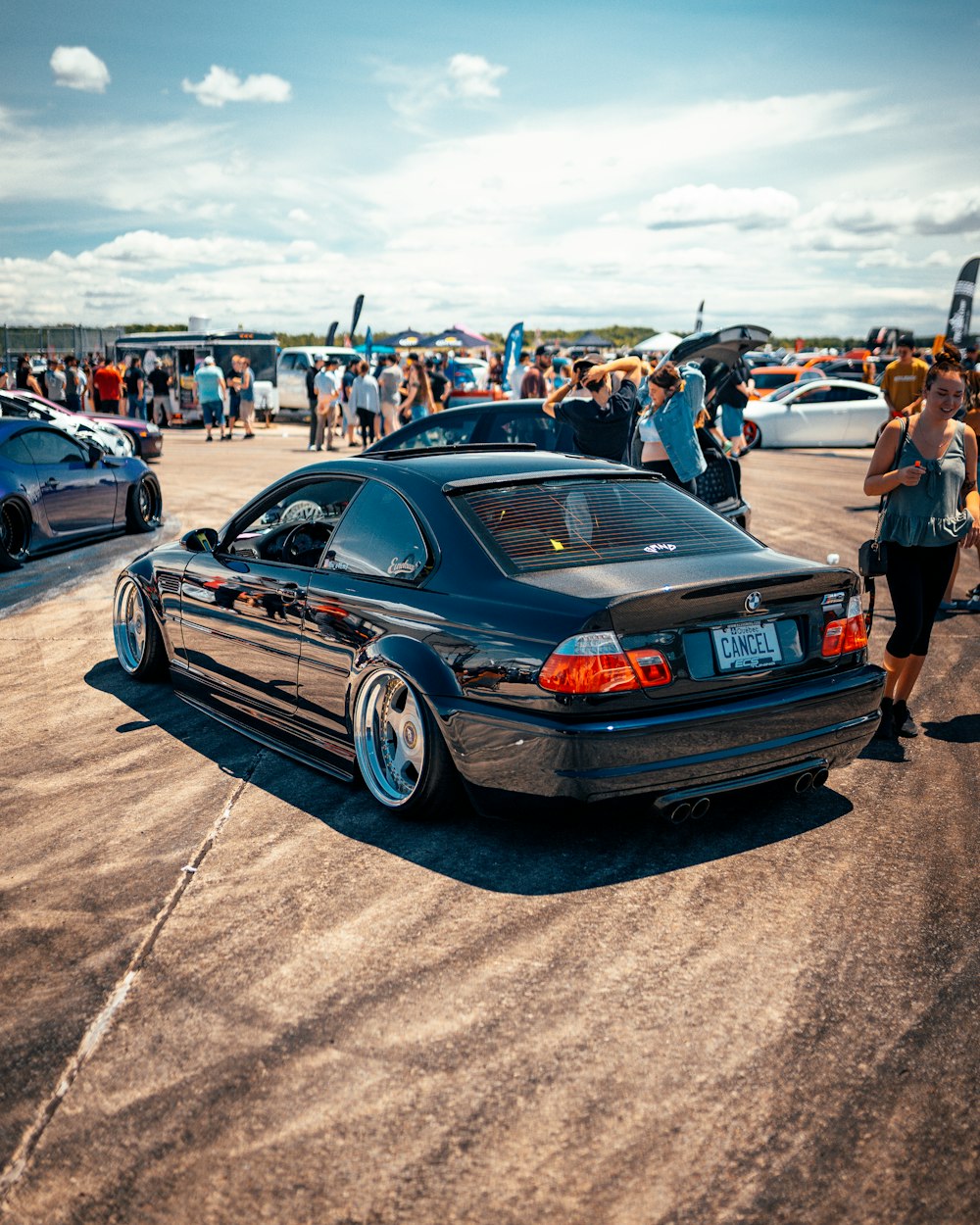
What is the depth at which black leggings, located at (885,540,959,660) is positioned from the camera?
18.3 feet

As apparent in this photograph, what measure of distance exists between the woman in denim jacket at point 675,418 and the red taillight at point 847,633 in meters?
3.89

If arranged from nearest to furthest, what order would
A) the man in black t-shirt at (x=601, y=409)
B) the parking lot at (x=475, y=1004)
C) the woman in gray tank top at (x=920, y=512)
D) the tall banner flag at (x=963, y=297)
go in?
1. the parking lot at (x=475, y=1004)
2. the woman in gray tank top at (x=920, y=512)
3. the man in black t-shirt at (x=601, y=409)
4. the tall banner flag at (x=963, y=297)

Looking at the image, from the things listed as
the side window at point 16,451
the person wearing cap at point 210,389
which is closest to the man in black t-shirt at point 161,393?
the person wearing cap at point 210,389

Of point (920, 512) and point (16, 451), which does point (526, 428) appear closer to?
point (920, 512)

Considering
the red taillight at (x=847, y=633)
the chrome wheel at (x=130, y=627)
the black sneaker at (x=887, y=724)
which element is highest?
the red taillight at (x=847, y=633)

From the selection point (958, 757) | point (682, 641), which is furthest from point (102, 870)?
point (958, 757)

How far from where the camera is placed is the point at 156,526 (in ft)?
42.6

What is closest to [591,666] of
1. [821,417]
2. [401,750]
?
[401,750]

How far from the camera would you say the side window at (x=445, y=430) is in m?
9.86

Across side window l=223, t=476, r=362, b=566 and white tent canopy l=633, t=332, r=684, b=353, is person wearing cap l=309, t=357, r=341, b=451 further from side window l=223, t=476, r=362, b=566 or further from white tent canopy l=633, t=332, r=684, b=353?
side window l=223, t=476, r=362, b=566

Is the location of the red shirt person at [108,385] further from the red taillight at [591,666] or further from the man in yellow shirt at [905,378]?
the red taillight at [591,666]

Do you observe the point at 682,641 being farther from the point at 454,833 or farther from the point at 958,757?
the point at 958,757

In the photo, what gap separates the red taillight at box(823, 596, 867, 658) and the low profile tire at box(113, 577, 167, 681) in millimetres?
3614

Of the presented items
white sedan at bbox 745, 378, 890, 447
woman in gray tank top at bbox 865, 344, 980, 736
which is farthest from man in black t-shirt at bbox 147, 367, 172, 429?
woman in gray tank top at bbox 865, 344, 980, 736
